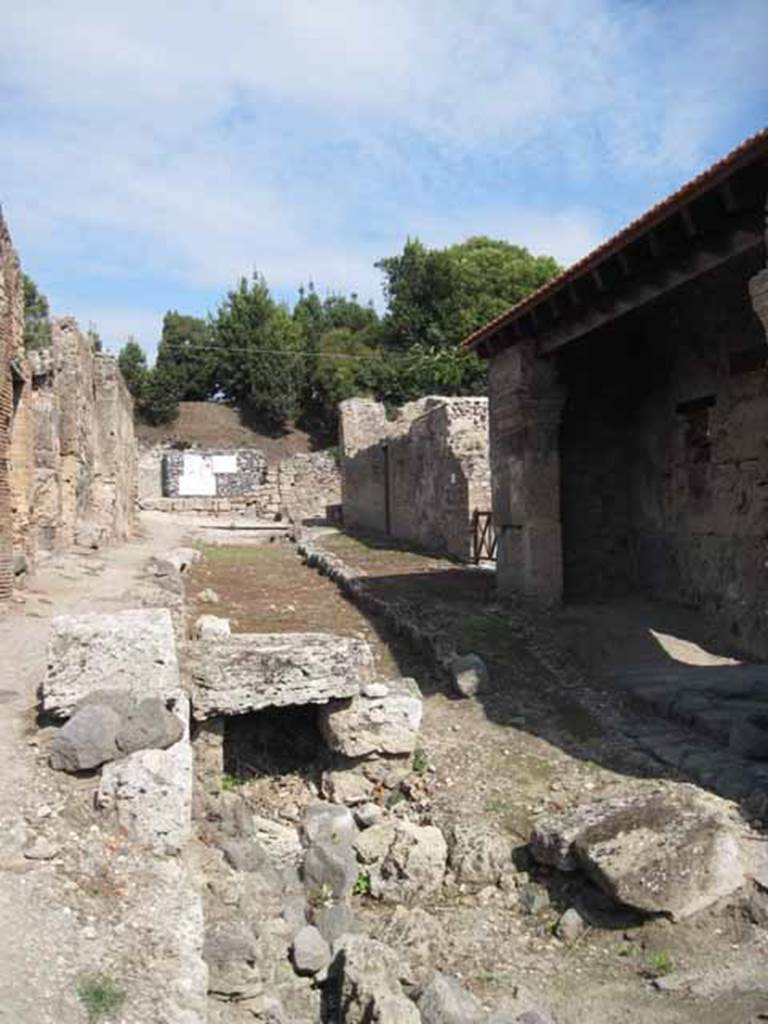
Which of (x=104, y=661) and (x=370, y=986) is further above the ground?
(x=104, y=661)

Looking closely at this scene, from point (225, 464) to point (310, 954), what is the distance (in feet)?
132

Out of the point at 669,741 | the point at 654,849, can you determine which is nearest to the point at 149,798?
the point at 654,849

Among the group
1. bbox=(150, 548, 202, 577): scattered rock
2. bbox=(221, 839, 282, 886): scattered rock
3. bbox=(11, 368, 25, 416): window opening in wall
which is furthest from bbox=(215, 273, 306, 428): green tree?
bbox=(221, 839, 282, 886): scattered rock

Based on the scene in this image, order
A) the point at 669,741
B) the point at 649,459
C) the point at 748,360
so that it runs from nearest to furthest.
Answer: the point at 669,741 < the point at 748,360 < the point at 649,459

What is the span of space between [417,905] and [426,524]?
1317cm

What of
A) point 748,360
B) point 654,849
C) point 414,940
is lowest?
point 414,940

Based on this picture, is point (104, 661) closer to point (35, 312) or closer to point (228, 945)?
point (228, 945)

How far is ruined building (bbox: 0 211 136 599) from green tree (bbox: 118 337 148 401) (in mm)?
23082

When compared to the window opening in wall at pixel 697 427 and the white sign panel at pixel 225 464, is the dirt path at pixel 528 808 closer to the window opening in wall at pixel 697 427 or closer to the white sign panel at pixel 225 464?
the window opening in wall at pixel 697 427

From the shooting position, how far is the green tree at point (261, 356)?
4953cm

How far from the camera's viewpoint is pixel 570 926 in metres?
5.25

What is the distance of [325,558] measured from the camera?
1670 cm

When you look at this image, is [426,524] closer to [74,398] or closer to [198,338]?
[74,398]

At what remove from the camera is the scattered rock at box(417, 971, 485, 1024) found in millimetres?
4234
